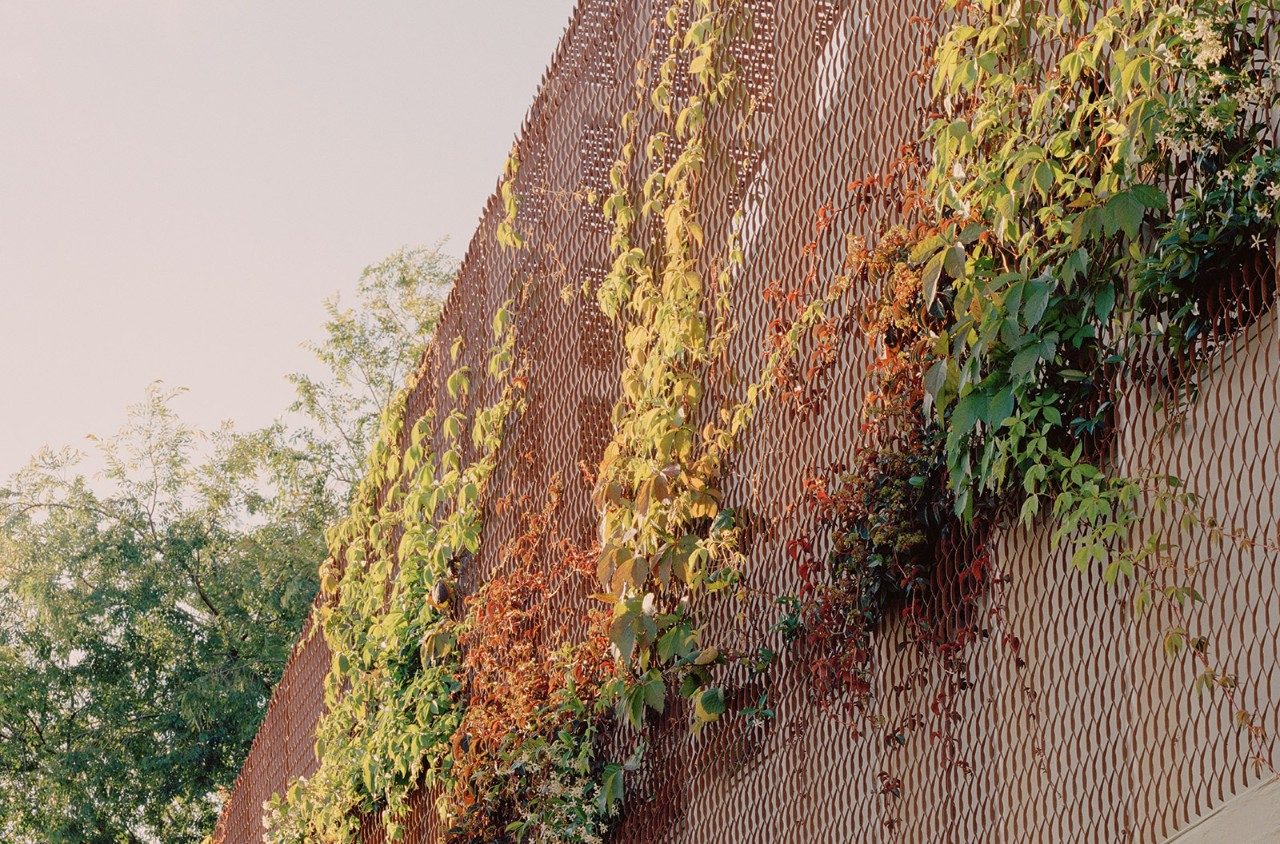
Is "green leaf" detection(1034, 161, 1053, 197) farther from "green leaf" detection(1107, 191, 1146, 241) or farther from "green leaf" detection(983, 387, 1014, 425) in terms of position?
"green leaf" detection(983, 387, 1014, 425)

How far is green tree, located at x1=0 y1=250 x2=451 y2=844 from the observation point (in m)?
17.5

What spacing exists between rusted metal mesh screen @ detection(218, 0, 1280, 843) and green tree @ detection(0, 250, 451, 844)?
1242cm

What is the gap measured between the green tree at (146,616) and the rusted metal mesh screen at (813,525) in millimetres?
12416

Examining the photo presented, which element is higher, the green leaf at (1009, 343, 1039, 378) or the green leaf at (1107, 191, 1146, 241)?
the green leaf at (1107, 191, 1146, 241)

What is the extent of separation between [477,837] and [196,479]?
14783 millimetres

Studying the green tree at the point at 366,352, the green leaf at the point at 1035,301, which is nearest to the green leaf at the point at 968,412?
the green leaf at the point at 1035,301

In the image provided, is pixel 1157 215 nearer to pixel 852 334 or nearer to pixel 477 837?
pixel 852 334

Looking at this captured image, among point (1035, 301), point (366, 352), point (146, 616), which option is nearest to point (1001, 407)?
point (1035, 301)

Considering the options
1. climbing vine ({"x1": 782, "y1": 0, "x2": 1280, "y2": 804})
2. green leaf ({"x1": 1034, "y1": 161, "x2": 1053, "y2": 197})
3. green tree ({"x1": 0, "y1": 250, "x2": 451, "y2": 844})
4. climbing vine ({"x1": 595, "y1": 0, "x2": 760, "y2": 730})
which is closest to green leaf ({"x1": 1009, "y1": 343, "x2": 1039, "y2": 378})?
climbing vine ({"x1": 782, "y1": 0, "x2": 1280, "y2": 804})

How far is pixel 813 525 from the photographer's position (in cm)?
358

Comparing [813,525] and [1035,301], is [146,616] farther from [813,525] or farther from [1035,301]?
[1035,301]

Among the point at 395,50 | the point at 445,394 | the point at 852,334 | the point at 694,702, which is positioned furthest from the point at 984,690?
the point at 395,50

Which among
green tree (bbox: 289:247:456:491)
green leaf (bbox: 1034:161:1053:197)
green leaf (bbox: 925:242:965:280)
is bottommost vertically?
green leaf (bbox: 925:242:965:280)

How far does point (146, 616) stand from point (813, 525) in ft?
52.1
